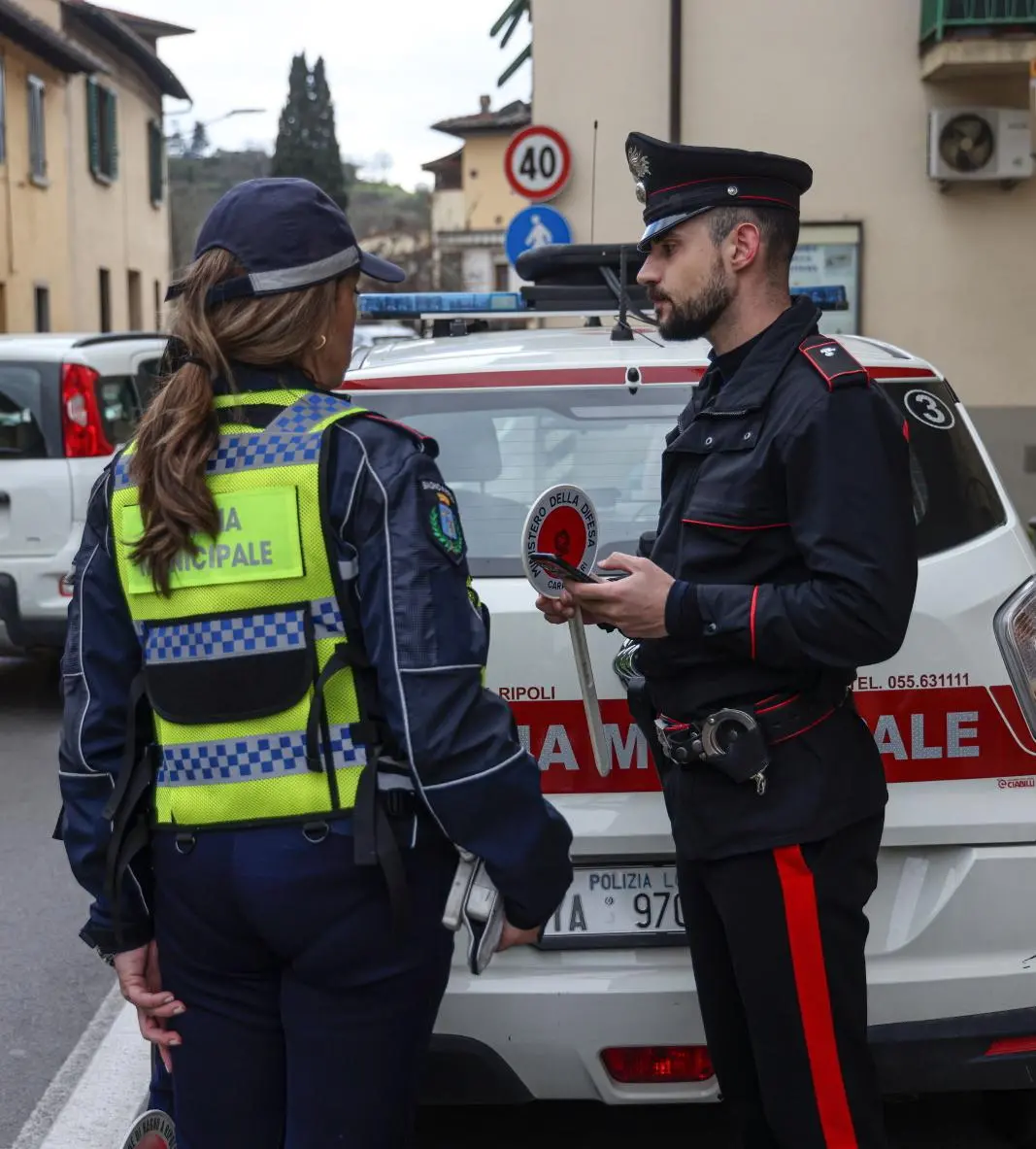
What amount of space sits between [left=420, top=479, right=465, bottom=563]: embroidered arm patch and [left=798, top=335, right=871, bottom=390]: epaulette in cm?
63

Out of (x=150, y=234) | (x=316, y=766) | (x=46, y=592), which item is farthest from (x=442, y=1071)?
(x=150, y=234)

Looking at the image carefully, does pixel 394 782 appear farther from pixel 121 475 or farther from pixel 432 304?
pixel 432 304

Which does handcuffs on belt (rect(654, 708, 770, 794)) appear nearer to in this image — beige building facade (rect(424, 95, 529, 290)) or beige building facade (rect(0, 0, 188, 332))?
beige building facade (rect(0, 0, 188, 332))

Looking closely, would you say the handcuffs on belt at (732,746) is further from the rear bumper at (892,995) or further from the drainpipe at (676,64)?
the drainpipe at (676,64)

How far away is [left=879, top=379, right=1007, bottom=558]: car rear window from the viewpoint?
3062mm

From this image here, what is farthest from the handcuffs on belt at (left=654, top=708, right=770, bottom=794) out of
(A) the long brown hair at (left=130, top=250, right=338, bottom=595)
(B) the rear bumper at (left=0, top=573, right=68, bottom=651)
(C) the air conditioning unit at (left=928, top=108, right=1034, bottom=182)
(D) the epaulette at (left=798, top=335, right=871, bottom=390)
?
(C) the air conditioning unit at (left=928, top=108, right=1034, bottom=182)

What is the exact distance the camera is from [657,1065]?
288 centimetres

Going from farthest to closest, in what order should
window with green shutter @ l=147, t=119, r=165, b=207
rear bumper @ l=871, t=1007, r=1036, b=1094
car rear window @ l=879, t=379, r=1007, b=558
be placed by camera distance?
1. window with green shutter @ l=147, t=119, r=165, b=207
2. car rear window @ l=879, t=379, r=1007, b=558
3. rear bumper @ l=871, t=1007, r=1036, b=1094

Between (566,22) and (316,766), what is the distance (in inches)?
510

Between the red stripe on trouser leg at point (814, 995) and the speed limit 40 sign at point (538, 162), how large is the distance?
10.8 metres

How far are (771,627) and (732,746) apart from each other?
0.20 m

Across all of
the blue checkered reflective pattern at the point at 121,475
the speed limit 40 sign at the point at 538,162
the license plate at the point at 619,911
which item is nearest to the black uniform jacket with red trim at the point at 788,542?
the license plate at the point at 619,911

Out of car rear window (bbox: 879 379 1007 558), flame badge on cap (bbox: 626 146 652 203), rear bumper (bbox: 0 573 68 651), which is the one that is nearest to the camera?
Result: flame badge on cap (bbox: 626 146 652 203)

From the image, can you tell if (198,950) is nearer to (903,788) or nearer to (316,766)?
(316,766)
